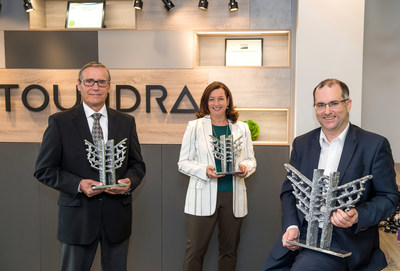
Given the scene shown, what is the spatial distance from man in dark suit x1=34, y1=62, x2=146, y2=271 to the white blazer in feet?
2.15

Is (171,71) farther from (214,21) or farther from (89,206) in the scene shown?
(89,206)

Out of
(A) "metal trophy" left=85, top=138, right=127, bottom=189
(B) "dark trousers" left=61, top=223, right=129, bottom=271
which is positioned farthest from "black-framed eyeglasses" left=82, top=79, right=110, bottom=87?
(B) "dark trousers" left=61, top=223, right=129, bottom=271

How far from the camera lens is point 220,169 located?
314 cm

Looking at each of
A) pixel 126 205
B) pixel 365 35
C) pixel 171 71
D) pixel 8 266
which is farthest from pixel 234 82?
pixel 8 266

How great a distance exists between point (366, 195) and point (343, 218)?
0.34m

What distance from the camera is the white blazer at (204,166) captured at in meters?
3.04

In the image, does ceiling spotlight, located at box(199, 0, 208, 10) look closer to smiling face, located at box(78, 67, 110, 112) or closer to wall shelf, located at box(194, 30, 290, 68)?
wall shelf, located at box(194, 30, 290, 68)

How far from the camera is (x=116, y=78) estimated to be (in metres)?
3.75

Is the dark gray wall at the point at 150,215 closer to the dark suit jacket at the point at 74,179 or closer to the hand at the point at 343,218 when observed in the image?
the dark suit jacket at the point at 74,179

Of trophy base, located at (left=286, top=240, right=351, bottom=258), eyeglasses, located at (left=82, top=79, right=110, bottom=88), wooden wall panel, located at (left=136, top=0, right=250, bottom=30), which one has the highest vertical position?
wooden wall panel, located at (left=136, top=0, right=250, bottom=30)

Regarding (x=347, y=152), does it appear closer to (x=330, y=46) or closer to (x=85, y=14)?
(x=330, y=46)

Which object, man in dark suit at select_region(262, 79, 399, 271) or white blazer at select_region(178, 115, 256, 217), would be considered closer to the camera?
man in dark suit at select_region(262, 79, 399, 271)

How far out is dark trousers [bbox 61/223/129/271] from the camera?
8.01 feet

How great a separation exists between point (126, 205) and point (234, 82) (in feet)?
5.48
